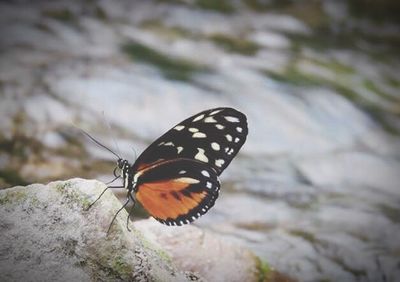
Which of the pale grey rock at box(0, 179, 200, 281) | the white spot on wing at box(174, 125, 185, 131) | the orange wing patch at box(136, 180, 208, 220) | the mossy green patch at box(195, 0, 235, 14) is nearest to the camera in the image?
the pale grey rock at box(0, 179, 200, 281)

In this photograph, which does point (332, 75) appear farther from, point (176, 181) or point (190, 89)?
point (176, 181)

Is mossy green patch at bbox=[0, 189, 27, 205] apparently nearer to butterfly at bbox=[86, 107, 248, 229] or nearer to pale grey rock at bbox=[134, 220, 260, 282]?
butterfly at bbox=[86, 107, 248, 229]

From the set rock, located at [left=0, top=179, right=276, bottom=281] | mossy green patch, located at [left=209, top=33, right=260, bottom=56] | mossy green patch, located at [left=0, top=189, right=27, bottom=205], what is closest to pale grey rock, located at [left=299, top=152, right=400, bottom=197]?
mossy green patch, located at [left=209, top=33, right=260, bottom=56]

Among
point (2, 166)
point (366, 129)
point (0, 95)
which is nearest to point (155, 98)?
point (0, 95)

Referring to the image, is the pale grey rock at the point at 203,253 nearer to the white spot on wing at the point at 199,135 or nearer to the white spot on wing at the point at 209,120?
the white spot on wing at the point at 199,135

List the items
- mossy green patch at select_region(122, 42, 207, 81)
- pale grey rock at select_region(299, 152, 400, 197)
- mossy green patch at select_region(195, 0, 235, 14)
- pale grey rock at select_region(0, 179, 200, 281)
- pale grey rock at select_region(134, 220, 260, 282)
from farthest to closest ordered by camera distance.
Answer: mossy green patch at select_region(195, 0, 235, 14), mossy green patch at select_region(122, 42, 207, 81), pale grey rock at select_region(299, 152, 400, 197), pale grey rock at select_region(134, 220, 260, 282), pale grey rock at select_region(0, 179, 200, 281)

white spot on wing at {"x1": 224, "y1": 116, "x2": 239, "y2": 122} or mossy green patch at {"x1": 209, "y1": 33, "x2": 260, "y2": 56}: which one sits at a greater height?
white spot on wing at {"x1": 224, "y1": 116, "x2": 239, "y2": 122}

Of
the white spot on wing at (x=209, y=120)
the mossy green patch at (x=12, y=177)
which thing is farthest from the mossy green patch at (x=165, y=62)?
the white spot on wing at (x=209, y=120)
